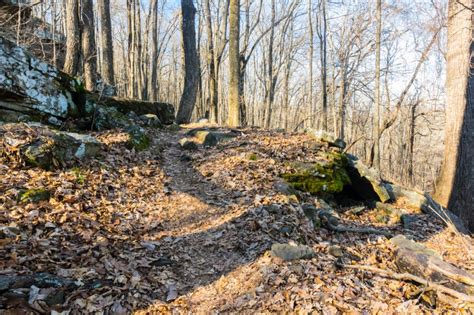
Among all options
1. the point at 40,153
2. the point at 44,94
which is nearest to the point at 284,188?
the point at 40,153

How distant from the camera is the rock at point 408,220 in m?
5.85

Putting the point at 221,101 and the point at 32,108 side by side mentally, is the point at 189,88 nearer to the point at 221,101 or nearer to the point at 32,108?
the point at 32,108

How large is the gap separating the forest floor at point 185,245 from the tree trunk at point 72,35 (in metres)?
3.52

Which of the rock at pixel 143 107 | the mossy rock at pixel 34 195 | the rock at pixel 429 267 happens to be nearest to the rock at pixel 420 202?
the rock at pixel 429 267

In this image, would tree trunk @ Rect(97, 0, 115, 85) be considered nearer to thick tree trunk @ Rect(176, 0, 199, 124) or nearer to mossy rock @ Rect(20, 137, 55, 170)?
thick tree trunk @ Rect(176, 0, 199, 124)

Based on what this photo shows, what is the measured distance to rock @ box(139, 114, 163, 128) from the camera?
8.80 m

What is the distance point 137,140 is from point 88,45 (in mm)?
3885

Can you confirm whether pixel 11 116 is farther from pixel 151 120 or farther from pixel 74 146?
pixel 151 120

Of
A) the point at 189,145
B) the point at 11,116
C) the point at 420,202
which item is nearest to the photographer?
the point at 11,116

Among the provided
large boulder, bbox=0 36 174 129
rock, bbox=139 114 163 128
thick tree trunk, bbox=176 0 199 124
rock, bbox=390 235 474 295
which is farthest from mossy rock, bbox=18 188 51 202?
thick tree trunk, bbox=176 0 199 124

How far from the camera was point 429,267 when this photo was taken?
3.51 meters

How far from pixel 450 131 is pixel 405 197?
6.14 ft

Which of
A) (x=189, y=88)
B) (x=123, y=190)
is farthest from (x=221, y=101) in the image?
(x=123, y=190)

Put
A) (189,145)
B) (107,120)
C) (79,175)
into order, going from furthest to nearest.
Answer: (189,145)
(107,120)
(79,175)
